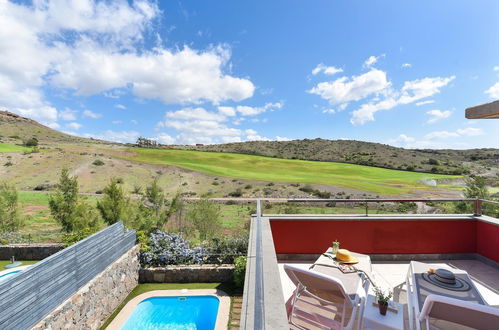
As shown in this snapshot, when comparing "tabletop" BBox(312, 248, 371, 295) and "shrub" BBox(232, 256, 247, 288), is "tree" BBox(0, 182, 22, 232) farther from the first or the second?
"tabletop" BBox(312, 248, 371, 295)

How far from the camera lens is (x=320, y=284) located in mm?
2416

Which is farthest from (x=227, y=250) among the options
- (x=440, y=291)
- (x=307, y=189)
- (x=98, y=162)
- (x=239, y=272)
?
(x=98, y=162)

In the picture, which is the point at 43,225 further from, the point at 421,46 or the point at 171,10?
the point at 421,46

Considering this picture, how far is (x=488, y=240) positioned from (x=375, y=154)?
42.6 m

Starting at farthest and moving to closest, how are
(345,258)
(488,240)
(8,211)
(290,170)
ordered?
(290,170) < (8,211) < (488,240) < (345,258)

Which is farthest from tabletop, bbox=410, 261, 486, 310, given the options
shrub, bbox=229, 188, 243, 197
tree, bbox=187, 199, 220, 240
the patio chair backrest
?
shrub, bbox=229, 188, 243, 197

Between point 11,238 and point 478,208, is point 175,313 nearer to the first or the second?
point 478,208

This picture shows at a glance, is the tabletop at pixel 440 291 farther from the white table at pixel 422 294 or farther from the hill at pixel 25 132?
the hill at pixel 25 132

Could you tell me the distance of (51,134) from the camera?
2202 inches

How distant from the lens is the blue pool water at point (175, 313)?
16.9ft

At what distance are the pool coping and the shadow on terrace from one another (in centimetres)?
174

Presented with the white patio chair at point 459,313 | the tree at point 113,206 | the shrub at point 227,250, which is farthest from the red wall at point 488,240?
the tree at point 113,206

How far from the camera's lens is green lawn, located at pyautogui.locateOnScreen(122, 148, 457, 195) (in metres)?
27.8

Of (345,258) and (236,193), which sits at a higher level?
(345,258)
